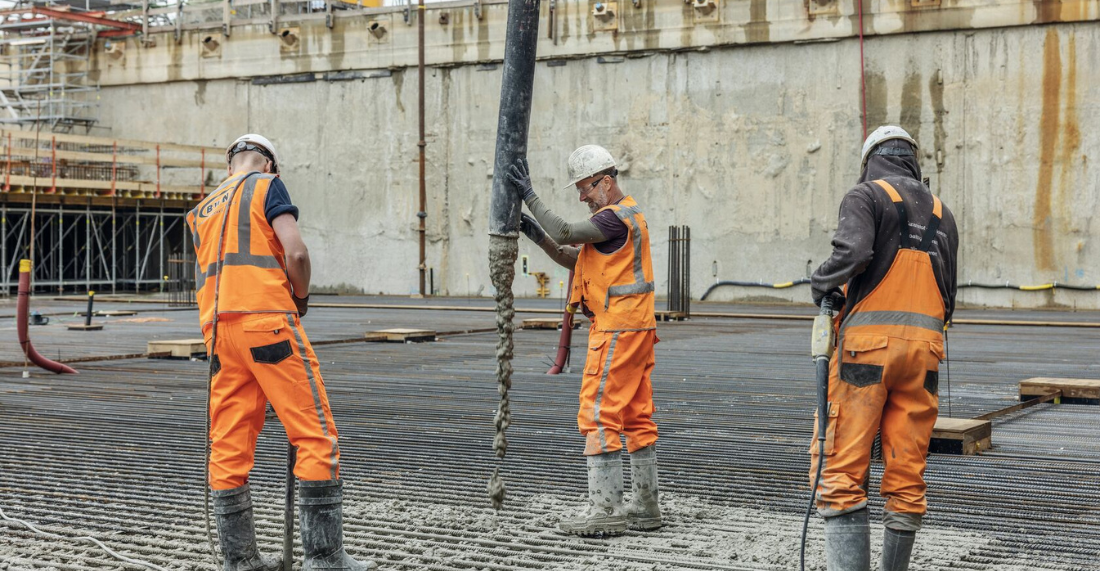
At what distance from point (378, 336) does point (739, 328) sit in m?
5.93

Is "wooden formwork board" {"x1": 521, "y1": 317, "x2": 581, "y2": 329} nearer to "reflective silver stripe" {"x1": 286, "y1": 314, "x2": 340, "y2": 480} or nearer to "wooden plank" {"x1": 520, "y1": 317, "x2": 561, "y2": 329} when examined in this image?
"wooden plank" {"x1": 520, "y1": 317, "x2": 561, "y2": 329}

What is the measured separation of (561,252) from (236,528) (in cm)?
200

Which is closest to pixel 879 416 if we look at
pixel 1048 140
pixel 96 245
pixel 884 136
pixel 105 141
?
pixel 884 136

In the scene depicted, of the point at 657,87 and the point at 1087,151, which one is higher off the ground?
the point at 657,87

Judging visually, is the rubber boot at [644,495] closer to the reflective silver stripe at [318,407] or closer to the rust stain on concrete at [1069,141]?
the reflective silver stripe at [318,407]

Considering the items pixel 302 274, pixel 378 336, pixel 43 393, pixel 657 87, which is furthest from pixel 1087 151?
pixel 302 274

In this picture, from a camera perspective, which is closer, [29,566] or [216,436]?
[216,436]

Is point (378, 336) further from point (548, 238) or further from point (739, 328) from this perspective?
point (548, 238)

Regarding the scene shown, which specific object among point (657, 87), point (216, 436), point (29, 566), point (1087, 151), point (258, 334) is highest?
point (657, 87)

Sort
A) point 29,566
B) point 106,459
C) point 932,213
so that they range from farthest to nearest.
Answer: point 106,459
point 29,566
point 932,213

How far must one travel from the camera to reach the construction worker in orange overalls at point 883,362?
3.87 meters

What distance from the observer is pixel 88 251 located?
29297mm

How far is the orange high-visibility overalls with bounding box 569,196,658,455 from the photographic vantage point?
4.98 m

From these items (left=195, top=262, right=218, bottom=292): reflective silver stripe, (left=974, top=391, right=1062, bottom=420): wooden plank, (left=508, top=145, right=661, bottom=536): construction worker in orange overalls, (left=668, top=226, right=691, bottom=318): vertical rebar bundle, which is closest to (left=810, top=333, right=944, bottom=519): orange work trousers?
(left=508, top=145, right=661, bottom=536): construction worker in orange overalls
